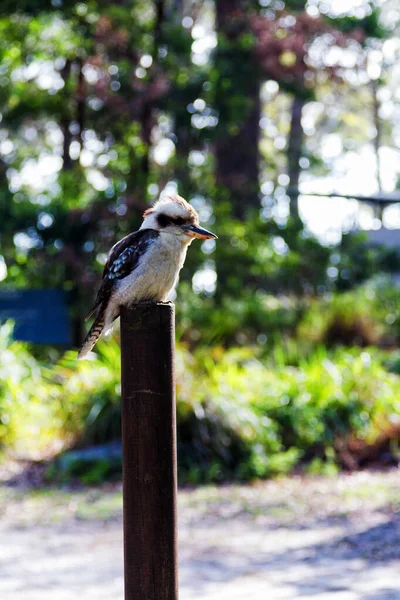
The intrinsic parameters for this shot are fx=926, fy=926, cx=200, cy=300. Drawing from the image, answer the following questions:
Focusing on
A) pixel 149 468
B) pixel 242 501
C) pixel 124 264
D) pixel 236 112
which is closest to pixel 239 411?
pixel 242 501

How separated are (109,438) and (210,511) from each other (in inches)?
81.9

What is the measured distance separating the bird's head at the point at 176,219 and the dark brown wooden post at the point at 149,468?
1.16 meters

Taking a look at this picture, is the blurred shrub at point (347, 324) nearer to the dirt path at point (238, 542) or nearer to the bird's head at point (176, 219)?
the dirt path at point (238, 542)

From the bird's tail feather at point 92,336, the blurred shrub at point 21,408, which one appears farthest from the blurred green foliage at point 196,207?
the bird's tail feather at point 92,336

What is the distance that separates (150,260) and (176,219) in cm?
21

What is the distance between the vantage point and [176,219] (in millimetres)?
4062

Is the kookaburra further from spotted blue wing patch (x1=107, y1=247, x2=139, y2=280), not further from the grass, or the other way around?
the grass

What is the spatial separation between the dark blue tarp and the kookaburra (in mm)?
8457

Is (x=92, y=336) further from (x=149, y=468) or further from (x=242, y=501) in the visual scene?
(x=242, y=501)

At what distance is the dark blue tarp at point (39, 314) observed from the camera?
1252 centimetres

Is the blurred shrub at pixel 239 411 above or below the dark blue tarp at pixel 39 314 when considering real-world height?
below

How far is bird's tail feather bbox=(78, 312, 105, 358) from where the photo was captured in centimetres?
399

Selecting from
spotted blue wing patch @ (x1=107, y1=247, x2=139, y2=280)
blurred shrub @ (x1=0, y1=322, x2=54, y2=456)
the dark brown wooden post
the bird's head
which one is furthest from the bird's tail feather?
blurred shrub @ (x1=0, y1=322, x2=54, y2=456)

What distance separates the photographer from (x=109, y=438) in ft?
28.7
